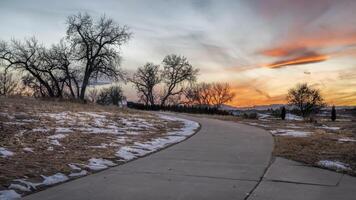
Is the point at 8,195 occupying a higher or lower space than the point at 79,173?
lower

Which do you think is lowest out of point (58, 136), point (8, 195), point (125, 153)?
point (8, 195)

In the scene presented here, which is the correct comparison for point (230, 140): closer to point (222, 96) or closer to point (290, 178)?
point (290, 178)

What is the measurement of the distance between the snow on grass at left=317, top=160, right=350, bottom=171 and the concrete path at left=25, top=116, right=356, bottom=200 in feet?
1.45

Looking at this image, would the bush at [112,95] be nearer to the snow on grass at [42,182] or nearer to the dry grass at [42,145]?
the dry grass at [42,145]

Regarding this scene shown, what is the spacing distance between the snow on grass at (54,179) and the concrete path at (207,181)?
25 centimetres

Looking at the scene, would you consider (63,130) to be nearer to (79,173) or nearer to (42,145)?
(42,145)

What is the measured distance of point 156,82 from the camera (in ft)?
318

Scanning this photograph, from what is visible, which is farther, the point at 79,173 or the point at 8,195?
the point at 79,173

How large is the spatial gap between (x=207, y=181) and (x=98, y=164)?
2.80 metres

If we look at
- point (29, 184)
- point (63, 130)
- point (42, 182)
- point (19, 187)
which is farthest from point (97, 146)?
point (19, 187)

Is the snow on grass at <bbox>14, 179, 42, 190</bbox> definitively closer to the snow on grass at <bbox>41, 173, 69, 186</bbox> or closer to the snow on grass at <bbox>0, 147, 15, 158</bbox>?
the snow on grass at <bbox>41, 173, 69, 186</bbox>

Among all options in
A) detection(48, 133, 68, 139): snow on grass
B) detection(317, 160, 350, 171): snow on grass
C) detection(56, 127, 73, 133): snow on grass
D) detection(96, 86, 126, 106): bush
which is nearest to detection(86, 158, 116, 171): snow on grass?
detection(48, 133, 68, 139): snow on grass

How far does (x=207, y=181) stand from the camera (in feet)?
25.4

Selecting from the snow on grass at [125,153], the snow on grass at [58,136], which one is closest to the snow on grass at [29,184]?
the snow on grass at [125,153]
